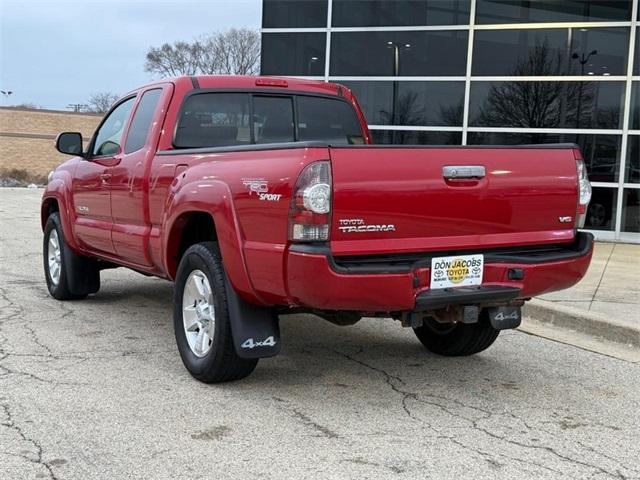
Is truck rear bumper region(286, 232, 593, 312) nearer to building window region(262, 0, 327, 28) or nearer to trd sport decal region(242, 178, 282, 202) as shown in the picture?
trd sport decal region(242, 178, 282, 202)

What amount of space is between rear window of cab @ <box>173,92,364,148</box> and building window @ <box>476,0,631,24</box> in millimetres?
8428

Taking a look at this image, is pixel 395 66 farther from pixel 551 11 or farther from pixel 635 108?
pixel 635 108

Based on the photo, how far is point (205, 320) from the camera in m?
4.57

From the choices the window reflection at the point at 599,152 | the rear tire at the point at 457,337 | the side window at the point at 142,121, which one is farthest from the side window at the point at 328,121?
the window reflection at the point at 599,152

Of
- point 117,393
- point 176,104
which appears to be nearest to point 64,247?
point 176,104

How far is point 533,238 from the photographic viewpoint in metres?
4.23

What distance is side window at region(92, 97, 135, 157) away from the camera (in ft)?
20.2

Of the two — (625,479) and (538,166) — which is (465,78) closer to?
(538,166)

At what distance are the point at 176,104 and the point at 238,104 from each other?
1.60ft

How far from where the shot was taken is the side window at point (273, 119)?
5570mm

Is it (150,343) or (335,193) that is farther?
(150,343)

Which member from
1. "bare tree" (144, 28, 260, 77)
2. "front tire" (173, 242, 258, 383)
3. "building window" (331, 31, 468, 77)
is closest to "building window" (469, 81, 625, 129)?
"building window" (331, 31, 468, 77)

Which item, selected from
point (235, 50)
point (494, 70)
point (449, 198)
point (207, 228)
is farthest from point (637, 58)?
point (235, 50)

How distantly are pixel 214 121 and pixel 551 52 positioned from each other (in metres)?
9.45
